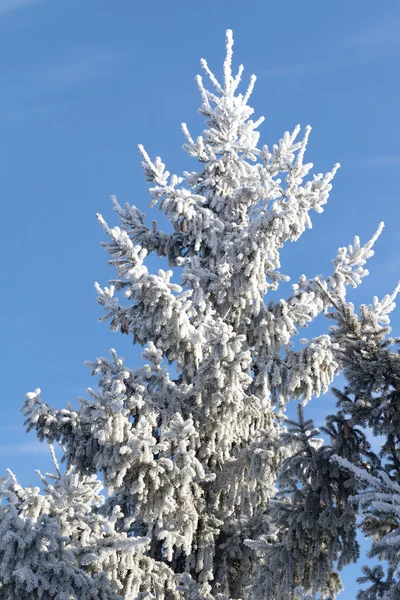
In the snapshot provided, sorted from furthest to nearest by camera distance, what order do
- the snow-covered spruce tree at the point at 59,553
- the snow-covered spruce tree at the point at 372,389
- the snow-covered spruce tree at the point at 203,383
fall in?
the snow-covered spruce tree at the point at 203,383, the snow-covered spruce tree at the point at 59,553, the snow-covered spruce tree at the point at 372,389

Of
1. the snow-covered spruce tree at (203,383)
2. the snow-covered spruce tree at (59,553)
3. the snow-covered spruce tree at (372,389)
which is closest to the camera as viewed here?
the snow-covered spruce tree at (372,389)

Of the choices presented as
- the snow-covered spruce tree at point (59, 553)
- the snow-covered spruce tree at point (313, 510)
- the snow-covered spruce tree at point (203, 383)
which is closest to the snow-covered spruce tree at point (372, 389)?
the snow-covered spruce tree at point (313, 510)

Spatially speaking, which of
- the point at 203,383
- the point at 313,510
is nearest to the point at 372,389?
the point at 313,510

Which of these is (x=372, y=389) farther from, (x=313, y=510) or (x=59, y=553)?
(x=59, y=553)

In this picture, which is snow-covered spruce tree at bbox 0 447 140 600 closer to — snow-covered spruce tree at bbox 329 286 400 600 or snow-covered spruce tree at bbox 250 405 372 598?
snow-covered spruce tree at bbox 250 405 372 598

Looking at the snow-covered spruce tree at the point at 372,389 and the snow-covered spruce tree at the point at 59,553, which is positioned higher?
the snow-covered spruce tree at the point at 372,389

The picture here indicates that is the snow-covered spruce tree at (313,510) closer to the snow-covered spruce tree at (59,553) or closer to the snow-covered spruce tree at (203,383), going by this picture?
the snow-covered spruce tree at (203,383)

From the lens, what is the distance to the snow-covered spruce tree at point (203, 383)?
1269 cm

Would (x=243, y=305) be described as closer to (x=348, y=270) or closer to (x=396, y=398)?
(x=348, y=270)

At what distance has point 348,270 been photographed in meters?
15.9

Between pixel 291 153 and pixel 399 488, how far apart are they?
10.6 m

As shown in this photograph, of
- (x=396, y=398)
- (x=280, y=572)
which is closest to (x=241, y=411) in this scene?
(x=280, y=572)

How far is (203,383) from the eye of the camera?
13500 mm

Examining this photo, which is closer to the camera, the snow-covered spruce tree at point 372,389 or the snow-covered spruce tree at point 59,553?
the snow-covered spruce tree at point 372,389
